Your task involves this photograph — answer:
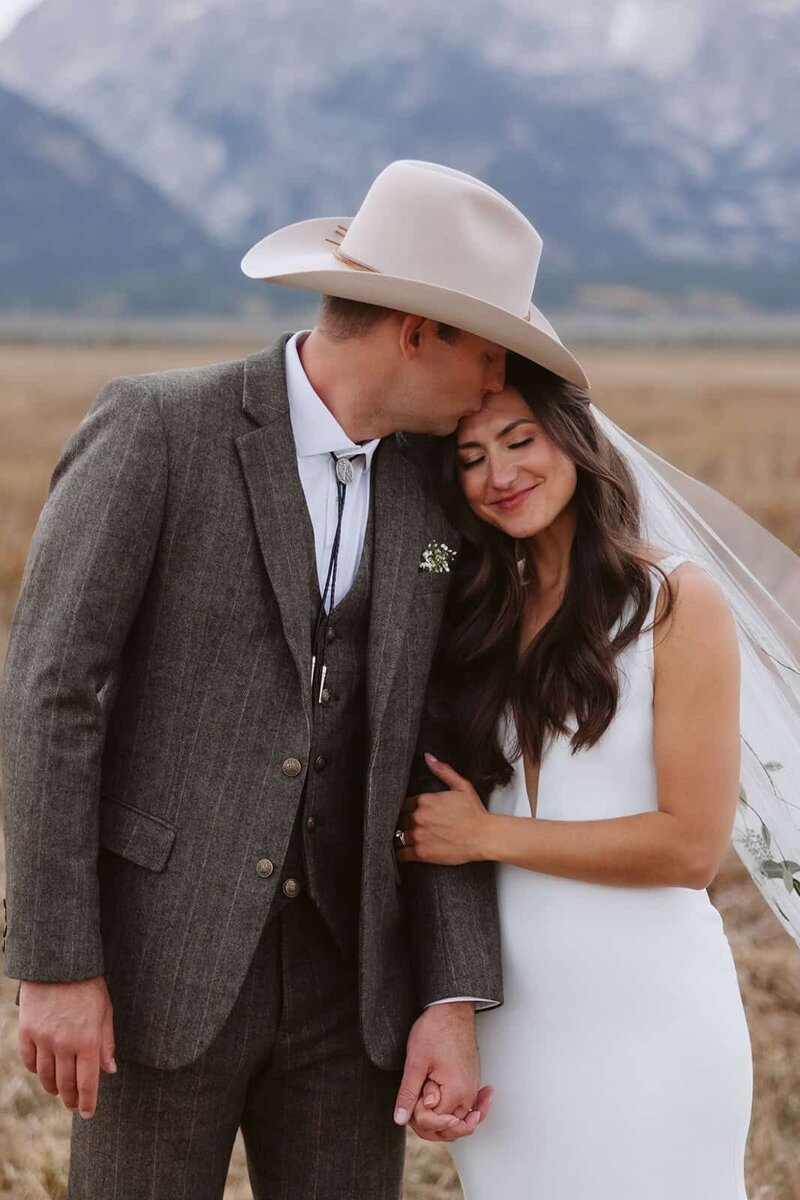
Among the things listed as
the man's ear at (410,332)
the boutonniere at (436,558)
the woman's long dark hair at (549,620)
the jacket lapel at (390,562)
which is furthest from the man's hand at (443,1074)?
the man's ear at (410,332)

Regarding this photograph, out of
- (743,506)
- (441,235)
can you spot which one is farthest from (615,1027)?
(743,506)

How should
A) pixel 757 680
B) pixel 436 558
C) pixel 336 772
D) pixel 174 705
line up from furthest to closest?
pixel 757 680 < pixel 436 558 < pixel 336 772 < pixel 174 705

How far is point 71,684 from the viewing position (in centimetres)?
212

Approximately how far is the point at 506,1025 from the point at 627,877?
1.24 ft

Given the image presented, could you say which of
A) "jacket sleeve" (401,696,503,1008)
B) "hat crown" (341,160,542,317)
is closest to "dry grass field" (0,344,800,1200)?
"jacket sleeve" (401,696,503,1008)

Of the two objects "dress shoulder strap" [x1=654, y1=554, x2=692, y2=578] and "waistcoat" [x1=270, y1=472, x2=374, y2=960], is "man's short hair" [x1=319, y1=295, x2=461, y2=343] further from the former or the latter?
"dress shoulder strap" [x1=654, y1=554, x2=692, y2=578]

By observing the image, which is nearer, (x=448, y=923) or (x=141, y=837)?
(x=141, y=837)

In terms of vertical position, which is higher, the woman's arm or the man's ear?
the man's ear

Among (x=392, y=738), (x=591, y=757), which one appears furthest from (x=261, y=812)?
(x=591, y=757)

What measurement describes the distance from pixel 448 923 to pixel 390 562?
0.65m

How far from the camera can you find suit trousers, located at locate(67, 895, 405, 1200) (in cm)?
238

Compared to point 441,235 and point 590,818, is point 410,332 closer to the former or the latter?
point 441,235

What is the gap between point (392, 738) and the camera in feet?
7.64

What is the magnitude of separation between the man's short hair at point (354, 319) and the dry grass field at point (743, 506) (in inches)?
57.1
